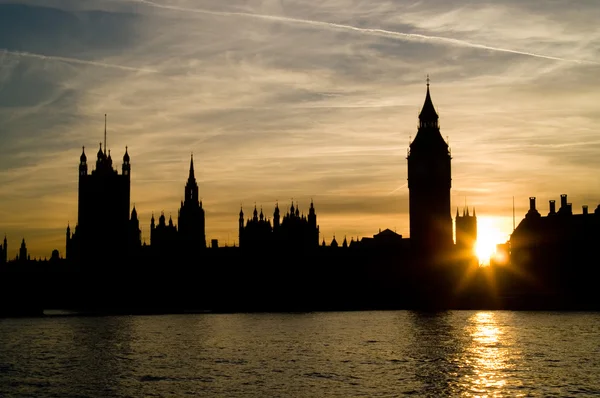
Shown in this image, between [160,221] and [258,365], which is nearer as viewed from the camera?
[258,365]

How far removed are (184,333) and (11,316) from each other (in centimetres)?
6453

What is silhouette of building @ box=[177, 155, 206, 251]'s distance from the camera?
184m

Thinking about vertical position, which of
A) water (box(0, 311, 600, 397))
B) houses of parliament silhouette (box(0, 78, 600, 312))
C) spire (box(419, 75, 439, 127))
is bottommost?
water (box(0, 311, 600, 397))

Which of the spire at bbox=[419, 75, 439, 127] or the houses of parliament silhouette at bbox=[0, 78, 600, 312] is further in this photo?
the spire at bbox=[419, 75, 439, 127]

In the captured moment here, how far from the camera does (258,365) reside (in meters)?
63.9

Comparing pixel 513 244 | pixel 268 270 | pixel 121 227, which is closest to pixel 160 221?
pixel 121 227

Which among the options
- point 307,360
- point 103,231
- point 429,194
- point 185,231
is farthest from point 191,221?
point 307,360

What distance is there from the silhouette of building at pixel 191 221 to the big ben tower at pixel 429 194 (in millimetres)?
43265

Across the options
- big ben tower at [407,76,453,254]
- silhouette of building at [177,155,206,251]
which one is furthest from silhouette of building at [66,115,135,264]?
big ben tower at [407,76,453,254]

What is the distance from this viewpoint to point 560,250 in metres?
146

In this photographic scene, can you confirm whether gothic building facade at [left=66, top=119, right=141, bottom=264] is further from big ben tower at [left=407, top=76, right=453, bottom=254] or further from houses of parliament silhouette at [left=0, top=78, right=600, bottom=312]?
big ben tower at [left=407, top=76, right=453, bottom=254]

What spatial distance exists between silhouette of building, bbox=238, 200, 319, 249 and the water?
70518 millimetres

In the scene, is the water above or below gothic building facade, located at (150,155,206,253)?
below

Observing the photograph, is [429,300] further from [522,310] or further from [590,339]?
[590,339]
